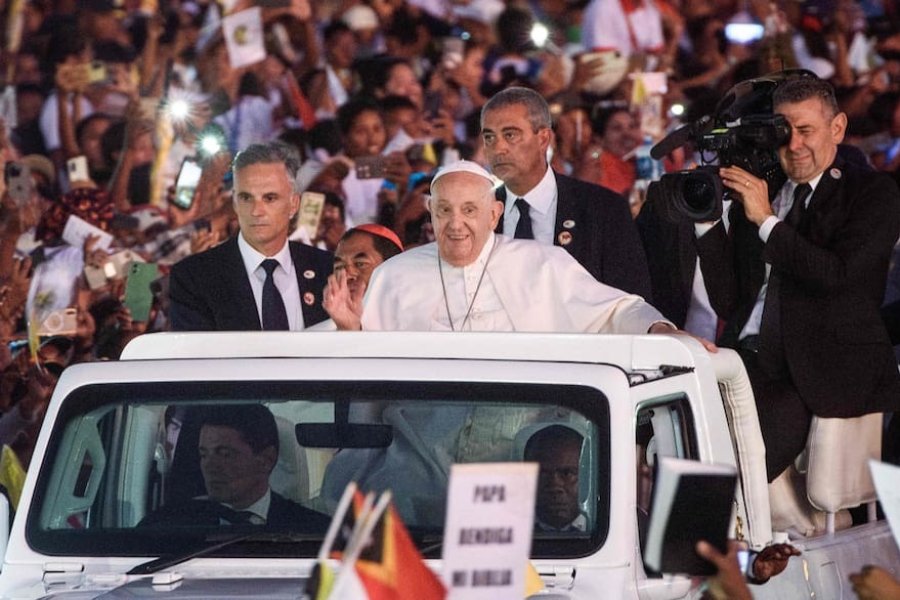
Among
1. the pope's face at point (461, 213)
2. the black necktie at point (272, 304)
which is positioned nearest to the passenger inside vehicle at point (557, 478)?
the pope's face at point (461, 213)

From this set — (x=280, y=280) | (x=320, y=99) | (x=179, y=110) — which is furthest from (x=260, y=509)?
(x=320, y=99)

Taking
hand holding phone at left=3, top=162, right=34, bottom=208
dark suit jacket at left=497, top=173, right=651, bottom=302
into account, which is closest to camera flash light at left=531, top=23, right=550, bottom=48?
hand holding phone at left=3, top=162, right=34, bottom=208

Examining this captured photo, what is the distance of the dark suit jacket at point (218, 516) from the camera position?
5125 millimetres

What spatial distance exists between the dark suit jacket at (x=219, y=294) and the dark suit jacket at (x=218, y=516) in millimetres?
2568

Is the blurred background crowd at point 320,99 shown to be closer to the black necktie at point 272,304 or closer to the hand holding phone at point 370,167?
the hand holding phone at point 370,167

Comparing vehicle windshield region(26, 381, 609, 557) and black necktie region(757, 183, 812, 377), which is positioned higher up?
black necktie region(757, 183, 812, 377)

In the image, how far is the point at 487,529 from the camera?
386 cm

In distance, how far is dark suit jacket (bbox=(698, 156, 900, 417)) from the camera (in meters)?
7.09

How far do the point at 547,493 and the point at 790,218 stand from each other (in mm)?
2605

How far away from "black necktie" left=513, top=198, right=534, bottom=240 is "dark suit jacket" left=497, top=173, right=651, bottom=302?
0.09 meters

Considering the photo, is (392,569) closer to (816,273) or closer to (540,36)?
(816,273)

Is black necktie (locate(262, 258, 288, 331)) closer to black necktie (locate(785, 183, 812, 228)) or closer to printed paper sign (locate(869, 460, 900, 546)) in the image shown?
black necktie (locate(785, 183, 812, 228))

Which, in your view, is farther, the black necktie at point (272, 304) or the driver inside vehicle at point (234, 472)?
the black necktie at point (272, 304)

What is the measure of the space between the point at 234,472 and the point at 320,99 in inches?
328
